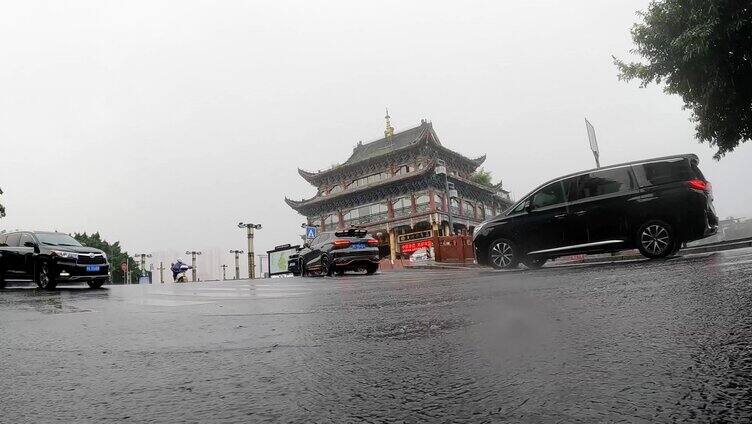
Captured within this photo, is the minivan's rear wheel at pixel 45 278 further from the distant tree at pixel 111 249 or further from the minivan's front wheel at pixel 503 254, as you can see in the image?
the distant tree at pixel 111 249

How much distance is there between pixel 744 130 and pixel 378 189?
32743 mm

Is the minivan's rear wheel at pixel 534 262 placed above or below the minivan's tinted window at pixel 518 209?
below

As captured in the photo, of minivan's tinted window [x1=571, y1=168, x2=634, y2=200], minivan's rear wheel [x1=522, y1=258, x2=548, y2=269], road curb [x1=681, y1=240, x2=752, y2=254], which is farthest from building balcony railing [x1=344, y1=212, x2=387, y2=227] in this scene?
Answer: minivan's tinted window [x1=571, y1=168, x2=634, y2=200]

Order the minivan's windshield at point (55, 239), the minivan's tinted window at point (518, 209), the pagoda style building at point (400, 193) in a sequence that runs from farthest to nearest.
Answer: the pagoda style building at point (400, 193) → the minivan's windshield at point (55, 239) → the minivan's tinted window at point (518, 209)

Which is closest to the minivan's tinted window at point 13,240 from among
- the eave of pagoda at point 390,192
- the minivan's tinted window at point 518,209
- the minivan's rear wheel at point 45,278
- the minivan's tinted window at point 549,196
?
the minivan's rear wheel at point 45,278

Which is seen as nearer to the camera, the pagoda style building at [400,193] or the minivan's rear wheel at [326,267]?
the minivan's rear wheel at [326,267]

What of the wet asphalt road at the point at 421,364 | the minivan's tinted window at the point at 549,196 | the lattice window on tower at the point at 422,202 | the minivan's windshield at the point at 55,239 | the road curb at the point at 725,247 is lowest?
the wet asphalt road at the point at 421,364

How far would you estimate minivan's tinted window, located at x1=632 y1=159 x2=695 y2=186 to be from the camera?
24.8 feet

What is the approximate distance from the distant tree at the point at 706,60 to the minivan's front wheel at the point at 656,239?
499cm

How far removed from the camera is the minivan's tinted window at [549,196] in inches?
341

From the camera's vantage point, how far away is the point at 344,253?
1465 centimetres

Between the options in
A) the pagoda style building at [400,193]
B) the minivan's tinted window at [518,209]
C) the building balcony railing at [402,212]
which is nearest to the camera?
the minivan's tinted window at [518,209]

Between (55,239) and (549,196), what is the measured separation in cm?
1267

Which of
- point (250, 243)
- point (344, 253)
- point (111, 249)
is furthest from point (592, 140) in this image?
point (111, 249)
